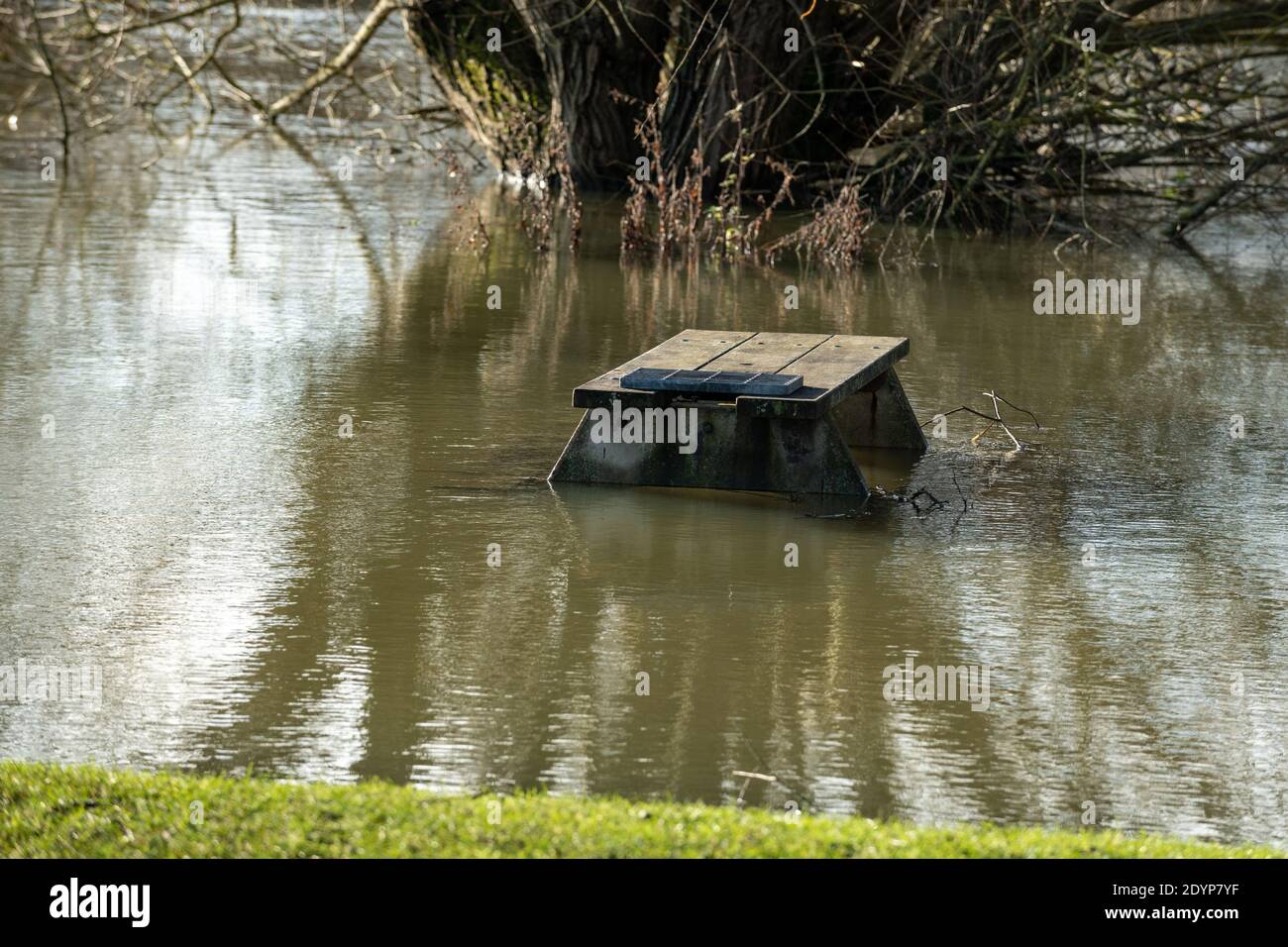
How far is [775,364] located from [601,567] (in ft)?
5.38

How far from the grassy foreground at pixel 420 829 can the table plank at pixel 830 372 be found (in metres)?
3.11

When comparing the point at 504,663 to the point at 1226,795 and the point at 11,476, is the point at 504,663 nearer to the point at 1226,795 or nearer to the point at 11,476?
the point at 1226,795

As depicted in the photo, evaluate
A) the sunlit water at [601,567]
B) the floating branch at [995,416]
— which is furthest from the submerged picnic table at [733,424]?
the floating branch at [995,416]

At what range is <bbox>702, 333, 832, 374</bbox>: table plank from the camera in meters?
8.02

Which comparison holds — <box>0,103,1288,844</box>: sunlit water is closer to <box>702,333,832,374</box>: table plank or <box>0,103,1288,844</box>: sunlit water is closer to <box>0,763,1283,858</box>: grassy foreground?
<box>0,763,1283,858</box>: grassy foreground

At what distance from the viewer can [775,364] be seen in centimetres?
809

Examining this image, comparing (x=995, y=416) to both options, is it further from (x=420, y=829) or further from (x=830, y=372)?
(x=420, y=829)

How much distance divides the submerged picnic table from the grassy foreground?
10.6ft

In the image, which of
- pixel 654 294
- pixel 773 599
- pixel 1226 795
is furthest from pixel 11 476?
pixel 654 294

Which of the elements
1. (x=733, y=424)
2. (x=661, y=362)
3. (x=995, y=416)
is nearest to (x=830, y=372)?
(x=733, y=424)

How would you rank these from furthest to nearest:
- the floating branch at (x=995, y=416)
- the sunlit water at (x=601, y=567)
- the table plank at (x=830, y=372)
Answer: the floating branch at (x=995, y=416) < the table plank at (x=830, y=372) < the sunlit water at (x=601, y=567)

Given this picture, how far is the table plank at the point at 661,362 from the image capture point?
7.57 m

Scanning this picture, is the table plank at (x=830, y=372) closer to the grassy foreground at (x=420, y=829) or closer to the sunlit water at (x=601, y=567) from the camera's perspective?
the sunlit water at (x=601, y=567)

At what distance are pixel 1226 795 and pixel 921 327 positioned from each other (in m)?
7.36
